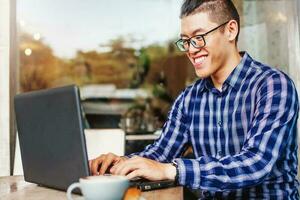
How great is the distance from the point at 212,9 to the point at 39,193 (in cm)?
80

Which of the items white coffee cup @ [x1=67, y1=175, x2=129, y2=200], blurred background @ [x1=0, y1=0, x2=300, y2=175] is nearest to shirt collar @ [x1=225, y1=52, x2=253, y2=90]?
white coffee cup @ [x1=67, y1=175, x2=129, y2=200]

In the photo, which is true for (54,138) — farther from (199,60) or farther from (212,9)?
(212,9)

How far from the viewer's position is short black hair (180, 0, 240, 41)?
135 cm

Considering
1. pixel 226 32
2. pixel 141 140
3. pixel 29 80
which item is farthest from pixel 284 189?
pixel 29 80

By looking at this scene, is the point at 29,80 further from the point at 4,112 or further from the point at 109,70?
the point at 4,112

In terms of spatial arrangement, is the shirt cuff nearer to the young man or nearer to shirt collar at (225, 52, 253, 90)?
the young man

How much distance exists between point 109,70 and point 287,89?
513 cm

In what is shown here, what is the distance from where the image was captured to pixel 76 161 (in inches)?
37.9

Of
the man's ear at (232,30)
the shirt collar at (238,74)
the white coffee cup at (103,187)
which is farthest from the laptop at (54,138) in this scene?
the man's ear at (232,30)

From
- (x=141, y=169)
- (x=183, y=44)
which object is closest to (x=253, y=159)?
(x=141, y=169)

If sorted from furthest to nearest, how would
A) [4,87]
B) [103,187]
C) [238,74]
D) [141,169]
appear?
[4,87] < [238,74] < [141,169] < [103,187]

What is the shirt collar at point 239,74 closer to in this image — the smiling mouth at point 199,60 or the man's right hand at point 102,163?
the smiling mouth at point 199,60

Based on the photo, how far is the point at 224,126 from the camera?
132cm

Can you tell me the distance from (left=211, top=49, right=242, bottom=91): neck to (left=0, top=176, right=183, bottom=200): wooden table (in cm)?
41
